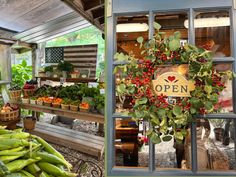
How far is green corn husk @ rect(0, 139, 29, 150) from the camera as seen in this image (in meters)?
0.81

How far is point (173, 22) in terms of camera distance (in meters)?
1.20

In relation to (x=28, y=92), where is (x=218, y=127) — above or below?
below

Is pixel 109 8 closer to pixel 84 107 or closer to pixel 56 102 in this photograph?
pixel 84 107

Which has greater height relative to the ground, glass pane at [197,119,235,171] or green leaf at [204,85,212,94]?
green leaf at [204,85,212,94]

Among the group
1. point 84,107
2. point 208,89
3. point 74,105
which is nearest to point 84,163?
point 84,107

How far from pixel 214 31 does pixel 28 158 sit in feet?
3.47

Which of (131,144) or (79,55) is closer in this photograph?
(131,144)

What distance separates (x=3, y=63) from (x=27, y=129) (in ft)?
6.38

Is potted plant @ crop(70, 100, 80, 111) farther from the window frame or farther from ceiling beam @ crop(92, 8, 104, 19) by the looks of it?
the window frame

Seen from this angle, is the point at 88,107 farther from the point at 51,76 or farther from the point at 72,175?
the point at 72,175

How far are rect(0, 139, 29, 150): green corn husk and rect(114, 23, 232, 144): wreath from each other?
488 mm

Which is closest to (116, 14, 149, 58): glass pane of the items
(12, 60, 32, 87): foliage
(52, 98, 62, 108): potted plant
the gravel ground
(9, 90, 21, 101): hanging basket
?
the gravel ground

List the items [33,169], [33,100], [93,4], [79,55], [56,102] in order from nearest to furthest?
[33,169], [93,4], [56,102], [33,100], [79,55]

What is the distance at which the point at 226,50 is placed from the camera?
115 centimetres
